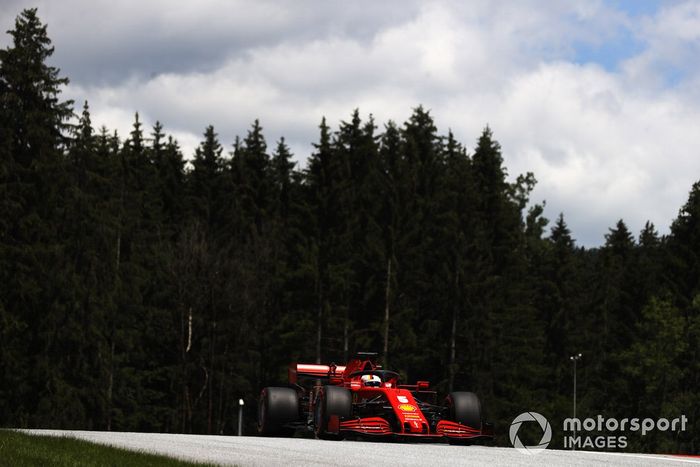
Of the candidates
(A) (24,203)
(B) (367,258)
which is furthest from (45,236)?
(B) (367,258)

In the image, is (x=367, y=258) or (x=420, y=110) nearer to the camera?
(x=367, y=258)

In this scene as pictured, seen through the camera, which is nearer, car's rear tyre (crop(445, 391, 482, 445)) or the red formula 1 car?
the red formula 1 car

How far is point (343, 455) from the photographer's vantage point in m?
17.2

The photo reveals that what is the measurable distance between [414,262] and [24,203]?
25.2m

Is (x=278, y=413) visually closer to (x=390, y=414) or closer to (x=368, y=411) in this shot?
(x=368, y=411)

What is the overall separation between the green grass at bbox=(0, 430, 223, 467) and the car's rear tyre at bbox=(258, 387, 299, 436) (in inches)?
308

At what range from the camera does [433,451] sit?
61.7 feet

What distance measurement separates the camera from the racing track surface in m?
16.2

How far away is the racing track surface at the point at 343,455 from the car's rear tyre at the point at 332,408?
7.36ft

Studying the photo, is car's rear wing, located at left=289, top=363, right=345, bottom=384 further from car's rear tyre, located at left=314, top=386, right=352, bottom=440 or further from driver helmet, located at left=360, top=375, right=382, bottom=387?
car's rear tyre, located at left=314, top=386, right=352, bottom=440

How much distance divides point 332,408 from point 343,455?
643 centimetres

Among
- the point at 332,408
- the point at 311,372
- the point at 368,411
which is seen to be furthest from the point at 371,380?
the point at 311,372

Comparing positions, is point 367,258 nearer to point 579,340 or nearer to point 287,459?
point 579,340

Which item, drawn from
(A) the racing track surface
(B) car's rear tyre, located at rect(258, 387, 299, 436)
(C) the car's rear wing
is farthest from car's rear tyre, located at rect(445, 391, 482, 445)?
(C) the car's rear wing
